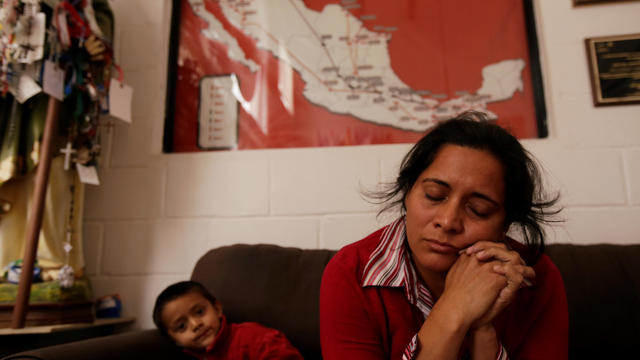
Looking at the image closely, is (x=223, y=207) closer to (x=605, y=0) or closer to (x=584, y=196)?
(x=584, y=196)

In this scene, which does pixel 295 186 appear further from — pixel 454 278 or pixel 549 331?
pixel 549 331

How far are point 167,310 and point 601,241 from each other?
157cm

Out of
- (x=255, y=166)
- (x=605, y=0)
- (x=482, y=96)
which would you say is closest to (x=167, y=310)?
(x=255, y=166)

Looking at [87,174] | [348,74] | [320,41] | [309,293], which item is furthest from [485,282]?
[87,174]

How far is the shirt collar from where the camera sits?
973 mm

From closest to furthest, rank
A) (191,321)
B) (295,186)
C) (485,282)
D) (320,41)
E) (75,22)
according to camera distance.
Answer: (485,282), (191,321), (75,22), (295,186), (320,41)

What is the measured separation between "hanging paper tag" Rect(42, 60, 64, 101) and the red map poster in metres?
0.47

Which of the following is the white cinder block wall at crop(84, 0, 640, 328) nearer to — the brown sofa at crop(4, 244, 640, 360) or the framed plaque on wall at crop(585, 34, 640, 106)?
the framed plaque on wall at crop(585, 34, 640, 106)

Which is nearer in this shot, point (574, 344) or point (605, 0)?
point (574, 344)

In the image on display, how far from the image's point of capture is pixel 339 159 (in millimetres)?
1827

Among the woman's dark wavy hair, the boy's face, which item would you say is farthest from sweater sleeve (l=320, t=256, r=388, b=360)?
the boy's face

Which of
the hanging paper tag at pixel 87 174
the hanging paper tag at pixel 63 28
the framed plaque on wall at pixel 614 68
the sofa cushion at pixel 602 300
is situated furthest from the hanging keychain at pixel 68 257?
the framed plaque on wall at pixel 614 68

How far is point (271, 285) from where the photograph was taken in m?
1.51

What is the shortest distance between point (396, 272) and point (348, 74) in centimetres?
113
